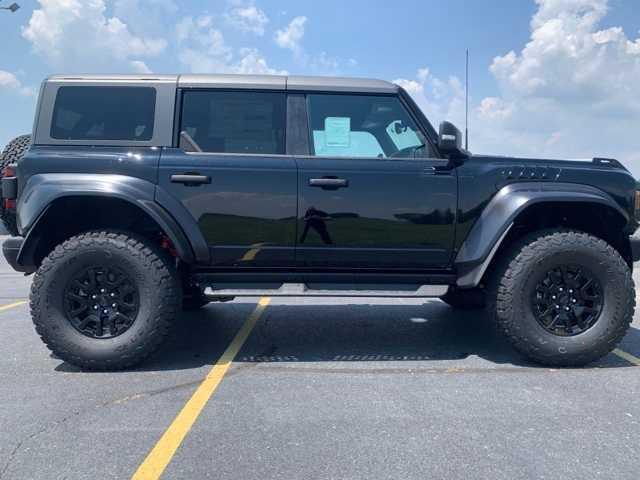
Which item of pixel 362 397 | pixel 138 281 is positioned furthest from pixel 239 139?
pixel 362 397

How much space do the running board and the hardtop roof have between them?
1553mm

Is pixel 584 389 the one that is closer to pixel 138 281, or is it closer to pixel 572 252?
pixel 572 252

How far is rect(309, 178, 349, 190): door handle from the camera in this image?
370cm

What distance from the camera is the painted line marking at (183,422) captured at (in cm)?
232

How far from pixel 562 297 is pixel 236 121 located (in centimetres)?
285

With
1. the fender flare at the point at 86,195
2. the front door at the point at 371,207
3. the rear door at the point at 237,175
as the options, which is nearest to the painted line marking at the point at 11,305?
the fender flare at the point at 86,195

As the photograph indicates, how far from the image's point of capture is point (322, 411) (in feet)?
9.64

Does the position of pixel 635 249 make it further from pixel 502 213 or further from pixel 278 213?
pixel 278 213

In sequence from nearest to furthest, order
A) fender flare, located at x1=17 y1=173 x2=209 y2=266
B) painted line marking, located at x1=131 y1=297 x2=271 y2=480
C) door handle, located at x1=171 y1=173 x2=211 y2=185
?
painted line marking, located at x1=131 y1=297 x2=271 y2=480, fender flare, located at x1=17 y1=173 x2=209 y2=266, door handle, located at x1=171 y1=173 x2=211 y2=185

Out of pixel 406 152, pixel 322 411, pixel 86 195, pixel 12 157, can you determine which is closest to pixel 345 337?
pixel 322 411

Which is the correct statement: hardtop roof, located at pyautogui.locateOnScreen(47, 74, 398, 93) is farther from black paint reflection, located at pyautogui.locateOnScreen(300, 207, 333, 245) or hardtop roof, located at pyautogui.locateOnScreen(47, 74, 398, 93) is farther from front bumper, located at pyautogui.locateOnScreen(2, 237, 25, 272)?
front bumper, located at pyautogui.locateOnScreen(2, 237, 25, 272)

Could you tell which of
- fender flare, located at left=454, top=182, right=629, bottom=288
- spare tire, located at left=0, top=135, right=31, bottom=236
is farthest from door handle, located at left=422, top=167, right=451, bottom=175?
spare tire, located at left=0, top=135, right=31, bottom=236

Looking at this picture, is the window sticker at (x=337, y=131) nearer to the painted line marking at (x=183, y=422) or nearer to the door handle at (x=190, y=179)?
the door handle at (x=190, y=179)

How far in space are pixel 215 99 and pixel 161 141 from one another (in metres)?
0.54
